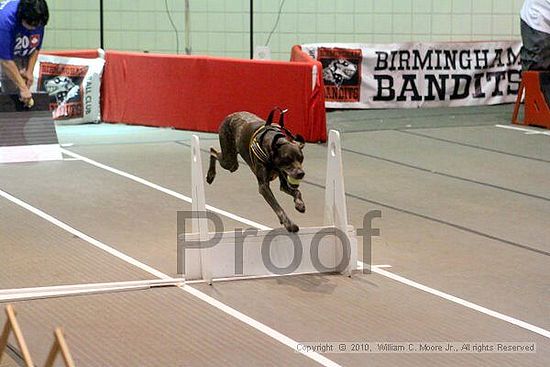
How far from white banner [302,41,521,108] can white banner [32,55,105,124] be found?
3463 mm

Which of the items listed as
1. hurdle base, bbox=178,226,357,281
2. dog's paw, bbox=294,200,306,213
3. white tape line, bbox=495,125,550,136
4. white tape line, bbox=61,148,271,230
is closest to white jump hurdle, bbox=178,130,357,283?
hurdle base, bbox=178,226,357,281

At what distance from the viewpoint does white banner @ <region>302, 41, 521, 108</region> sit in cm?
1767

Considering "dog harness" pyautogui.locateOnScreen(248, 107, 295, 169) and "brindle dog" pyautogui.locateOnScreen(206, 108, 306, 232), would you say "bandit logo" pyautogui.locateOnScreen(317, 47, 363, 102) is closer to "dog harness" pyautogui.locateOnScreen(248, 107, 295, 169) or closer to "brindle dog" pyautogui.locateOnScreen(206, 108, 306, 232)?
"brindle dog" pyautogui.locateOnScreen(206, 108, 306, 232)

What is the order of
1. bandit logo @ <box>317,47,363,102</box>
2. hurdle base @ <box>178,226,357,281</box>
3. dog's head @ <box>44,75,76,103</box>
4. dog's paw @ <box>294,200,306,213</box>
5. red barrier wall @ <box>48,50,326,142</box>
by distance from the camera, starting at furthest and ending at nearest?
bandit logo @ <box>317,47,363,102</box>, dog's head @ <box>44,75,76,103</box>, red barrier wall @ <box>48,50,326,142</box>, hurdle base @ <box>178,226,357,281</box>, dog's paw @ <box>294,200,306,213</box>

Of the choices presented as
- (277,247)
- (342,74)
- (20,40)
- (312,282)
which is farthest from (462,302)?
(342,74)

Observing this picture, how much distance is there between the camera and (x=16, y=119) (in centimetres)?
1304

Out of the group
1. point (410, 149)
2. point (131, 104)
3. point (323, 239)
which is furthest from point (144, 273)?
point (131, 104)

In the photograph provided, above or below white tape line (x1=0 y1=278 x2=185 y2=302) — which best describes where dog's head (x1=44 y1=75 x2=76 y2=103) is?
above

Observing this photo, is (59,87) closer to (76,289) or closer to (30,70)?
(30,70)

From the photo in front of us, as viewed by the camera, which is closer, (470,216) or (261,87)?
(470,216)

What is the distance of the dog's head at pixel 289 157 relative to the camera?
719 cm

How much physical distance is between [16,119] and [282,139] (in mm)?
6588

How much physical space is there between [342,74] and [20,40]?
6.01 meters

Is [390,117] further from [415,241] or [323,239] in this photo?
[323,239]
